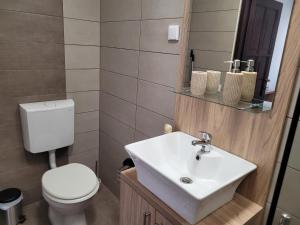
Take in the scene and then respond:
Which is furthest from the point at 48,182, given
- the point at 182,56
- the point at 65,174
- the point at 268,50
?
the point at 268,50

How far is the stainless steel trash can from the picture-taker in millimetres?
1723

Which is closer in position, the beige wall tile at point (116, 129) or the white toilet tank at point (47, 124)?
the white toilet tank at point (47, 124)

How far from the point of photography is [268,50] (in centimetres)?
99

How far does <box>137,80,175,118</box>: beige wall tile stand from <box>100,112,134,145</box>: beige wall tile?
1.04ft

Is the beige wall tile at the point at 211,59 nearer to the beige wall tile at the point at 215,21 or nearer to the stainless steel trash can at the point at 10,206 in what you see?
the beige wall tile at the point at 215,21

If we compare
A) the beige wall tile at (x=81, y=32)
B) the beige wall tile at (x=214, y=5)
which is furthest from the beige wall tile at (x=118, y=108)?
the beige wall tile at (x=214, y=5)

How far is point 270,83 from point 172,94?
0.62 metres

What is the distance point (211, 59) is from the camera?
1.25 m

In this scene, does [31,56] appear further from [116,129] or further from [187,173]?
[187,173]

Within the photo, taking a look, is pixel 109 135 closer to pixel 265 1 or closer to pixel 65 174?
pixel 65 174

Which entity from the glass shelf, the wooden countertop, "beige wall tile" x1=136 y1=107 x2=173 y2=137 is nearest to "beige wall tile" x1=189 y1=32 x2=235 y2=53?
the glass shelf

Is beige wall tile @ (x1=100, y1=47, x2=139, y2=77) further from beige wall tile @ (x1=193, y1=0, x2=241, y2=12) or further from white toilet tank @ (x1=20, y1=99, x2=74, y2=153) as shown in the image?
beige wall tile @ (x1=193, y1=0, x2=241, y2=12)

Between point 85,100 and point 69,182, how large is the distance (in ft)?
2.53

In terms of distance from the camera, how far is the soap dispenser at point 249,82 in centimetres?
105
